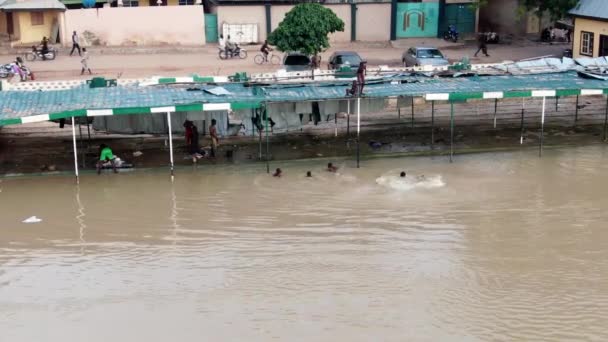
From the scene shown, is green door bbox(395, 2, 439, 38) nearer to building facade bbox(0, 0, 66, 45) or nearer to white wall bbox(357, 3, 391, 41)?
white wall bbox(357, 3, 391, 41)

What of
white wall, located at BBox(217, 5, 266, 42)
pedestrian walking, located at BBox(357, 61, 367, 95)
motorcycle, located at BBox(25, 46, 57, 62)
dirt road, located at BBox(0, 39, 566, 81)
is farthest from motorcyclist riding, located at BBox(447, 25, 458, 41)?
pedestrian walking, located at BBox(357, 61, 367, 95)

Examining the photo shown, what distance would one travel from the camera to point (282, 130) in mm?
22562

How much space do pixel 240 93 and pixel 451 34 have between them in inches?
722

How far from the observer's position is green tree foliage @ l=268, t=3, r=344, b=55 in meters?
27.8

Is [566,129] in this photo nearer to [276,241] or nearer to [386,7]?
[276,241]

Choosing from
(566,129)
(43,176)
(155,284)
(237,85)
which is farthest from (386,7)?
(155,284)

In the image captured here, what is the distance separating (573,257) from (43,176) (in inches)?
469

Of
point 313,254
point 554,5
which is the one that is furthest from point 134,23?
point 313,254

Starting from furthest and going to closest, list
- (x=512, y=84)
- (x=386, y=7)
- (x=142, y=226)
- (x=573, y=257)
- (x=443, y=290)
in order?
1. (x=386, y=7)
2. (x=512, y=84)
3. (x=142, y=226)
4. (x=573, y=257)
5. (x=443, y=290)

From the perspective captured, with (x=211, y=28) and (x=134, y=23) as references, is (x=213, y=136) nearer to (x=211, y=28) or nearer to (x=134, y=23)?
(x=134, y=23)

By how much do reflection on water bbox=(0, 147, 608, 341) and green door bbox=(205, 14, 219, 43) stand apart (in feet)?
54.7

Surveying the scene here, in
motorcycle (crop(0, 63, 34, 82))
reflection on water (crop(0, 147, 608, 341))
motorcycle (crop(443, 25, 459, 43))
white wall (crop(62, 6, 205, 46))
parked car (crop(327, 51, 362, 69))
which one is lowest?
reflection on water (crop(0, 147, 608, 341))

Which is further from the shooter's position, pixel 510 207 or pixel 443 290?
pixel 510 207

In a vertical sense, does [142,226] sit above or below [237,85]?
below
